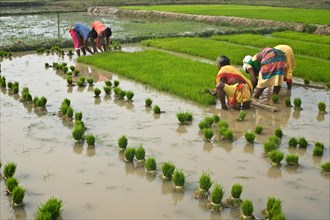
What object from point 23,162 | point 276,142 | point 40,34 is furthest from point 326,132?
point 40,34

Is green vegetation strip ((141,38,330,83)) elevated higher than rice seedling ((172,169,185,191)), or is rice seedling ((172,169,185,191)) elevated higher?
green vegetation strip ((141,38,330,83))

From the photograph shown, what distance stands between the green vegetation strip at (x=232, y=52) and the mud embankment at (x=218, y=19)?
4.76 metres

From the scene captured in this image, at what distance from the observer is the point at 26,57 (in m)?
13.9

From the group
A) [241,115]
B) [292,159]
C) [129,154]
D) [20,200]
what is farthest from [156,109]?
[20,200]

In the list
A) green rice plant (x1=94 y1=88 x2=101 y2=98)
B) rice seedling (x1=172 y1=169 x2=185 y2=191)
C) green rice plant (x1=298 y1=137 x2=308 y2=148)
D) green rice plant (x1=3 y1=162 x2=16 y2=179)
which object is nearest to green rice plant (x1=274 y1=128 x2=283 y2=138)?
green rice plant (x1=298 y1=137 x2=308 y2=148)

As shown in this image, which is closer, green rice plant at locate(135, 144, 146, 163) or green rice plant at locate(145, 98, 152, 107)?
green rice plant at locate(135, 144, 146, 163)

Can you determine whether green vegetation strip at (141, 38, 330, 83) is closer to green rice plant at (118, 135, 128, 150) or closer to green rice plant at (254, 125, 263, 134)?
green rice plant at (254, 125, 263, 134)

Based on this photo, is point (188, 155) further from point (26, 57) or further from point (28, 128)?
point (26, 57)

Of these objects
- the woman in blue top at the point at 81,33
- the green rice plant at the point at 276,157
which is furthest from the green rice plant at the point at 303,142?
the woman in blue top at the point at 81,33

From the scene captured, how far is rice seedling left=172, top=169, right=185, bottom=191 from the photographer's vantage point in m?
4.72

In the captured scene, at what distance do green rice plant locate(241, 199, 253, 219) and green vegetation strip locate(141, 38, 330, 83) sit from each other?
659 cm

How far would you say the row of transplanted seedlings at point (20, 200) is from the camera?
3969 millimetres

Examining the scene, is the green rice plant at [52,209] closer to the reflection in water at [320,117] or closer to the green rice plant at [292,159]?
the green rice plant at [292,159]

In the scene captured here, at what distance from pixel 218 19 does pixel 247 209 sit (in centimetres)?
2099
